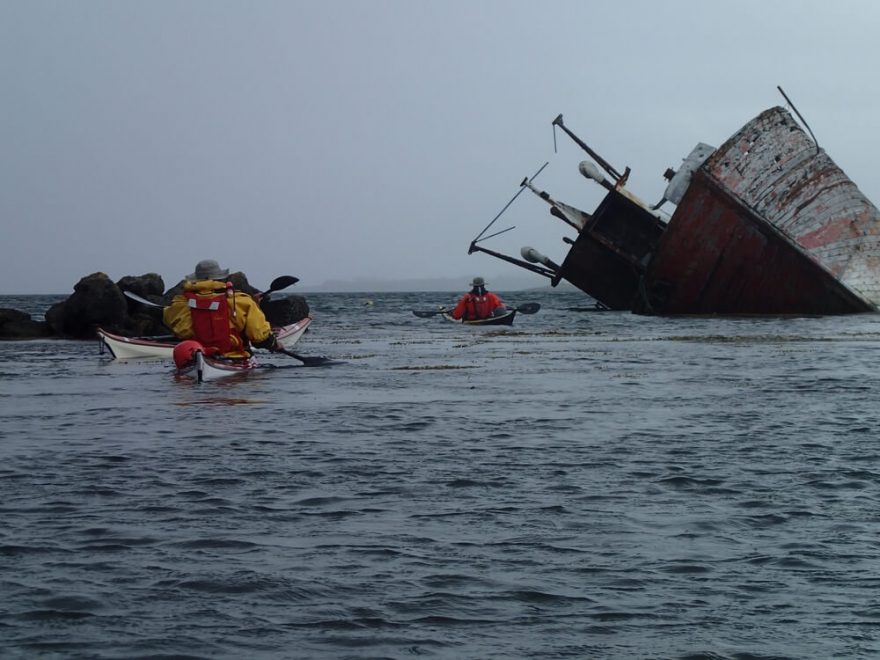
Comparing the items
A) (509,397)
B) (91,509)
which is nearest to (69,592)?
(91,509)

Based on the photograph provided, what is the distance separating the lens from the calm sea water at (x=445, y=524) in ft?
16.4

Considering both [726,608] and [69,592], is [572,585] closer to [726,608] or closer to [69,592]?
[726,608]

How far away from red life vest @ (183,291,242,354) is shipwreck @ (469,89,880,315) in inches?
795

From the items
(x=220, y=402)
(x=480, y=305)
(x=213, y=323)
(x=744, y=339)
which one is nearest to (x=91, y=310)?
(x=480, y=305)

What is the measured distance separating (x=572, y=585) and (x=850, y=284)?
31.7 m

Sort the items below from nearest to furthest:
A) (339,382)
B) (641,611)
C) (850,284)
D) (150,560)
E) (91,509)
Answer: (641,611)
(150,560)
(91,509)
(339,382)
(850,284)

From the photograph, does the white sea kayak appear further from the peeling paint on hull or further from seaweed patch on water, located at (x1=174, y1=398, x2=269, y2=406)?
the peeling paint on hull

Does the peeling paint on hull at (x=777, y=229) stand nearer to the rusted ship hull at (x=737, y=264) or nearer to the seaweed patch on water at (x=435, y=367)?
the rusted ship hull at (x=737, y=264)

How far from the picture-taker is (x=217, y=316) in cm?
1714

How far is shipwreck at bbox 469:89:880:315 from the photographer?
3434cm

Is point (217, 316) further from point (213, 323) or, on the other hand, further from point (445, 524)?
point (445, 524)

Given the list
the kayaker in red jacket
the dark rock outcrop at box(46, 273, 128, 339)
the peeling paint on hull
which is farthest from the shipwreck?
the dark rock outcrop at box(46, 273, 128, 339)

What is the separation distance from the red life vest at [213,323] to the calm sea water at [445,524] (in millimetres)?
2404

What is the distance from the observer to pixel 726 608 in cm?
529
